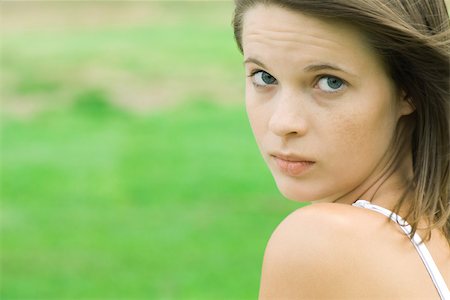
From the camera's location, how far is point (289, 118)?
7.80 ft

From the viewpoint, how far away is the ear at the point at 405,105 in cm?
256

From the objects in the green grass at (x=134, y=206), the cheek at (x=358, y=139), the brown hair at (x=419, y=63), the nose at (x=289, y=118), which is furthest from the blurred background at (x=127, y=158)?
the nose at (x=289, y=118)

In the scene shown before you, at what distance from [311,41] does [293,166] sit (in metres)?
0.31

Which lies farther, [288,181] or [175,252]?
[175,252]

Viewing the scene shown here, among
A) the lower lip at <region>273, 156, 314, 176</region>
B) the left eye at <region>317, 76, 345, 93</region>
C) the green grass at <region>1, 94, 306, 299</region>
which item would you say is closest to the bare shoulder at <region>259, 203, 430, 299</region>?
the lower lip at <region>273, 156, 314, 176</region>

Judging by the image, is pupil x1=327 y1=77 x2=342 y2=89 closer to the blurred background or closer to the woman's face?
the woman's face

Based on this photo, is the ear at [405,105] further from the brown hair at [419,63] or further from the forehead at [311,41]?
the forehead at [311,41]

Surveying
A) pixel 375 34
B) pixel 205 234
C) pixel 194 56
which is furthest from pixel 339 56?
pixel 194 56

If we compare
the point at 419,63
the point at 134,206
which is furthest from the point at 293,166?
the point at 134,206

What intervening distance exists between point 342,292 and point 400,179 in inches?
18.3

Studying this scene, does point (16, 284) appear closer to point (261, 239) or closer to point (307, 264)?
point (261, 239)

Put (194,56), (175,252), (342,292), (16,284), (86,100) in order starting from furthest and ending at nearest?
1. (194,56)
2. (86,100)
3. (175,252)
4. (16,284)
5. (342,292)

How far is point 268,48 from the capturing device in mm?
2424

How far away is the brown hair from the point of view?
238 cm
